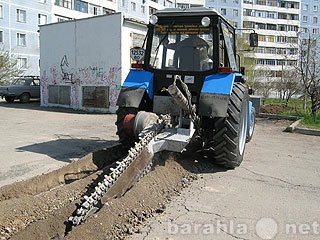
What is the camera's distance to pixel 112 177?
438 cm

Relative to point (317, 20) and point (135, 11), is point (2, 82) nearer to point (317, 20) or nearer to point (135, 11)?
point (135, 11)

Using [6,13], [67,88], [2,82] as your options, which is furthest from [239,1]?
[67,88]

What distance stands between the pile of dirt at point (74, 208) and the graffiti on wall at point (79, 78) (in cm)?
1214

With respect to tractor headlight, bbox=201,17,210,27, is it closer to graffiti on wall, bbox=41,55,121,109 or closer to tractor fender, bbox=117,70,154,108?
tractor fender, bbox=117,70,154,108

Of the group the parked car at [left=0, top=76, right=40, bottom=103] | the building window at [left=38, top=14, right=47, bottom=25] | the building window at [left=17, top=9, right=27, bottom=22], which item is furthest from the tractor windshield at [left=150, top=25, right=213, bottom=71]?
the building window at [left=38, top=14, right=47, bottom=25]

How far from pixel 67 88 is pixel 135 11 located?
3689 cm

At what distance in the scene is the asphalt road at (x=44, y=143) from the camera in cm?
652

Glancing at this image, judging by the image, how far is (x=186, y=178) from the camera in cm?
590

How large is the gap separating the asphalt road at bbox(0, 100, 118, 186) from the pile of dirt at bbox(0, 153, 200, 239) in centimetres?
127

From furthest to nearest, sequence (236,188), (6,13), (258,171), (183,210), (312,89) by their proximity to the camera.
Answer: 1. (6,13)
2. (312,89)
3. (258,171)
4. (236,188)
5. (183,210)

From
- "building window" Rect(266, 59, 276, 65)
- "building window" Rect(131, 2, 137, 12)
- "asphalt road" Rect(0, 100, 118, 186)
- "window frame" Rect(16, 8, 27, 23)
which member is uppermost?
"building window" Rect(131, 2, 137, 12)

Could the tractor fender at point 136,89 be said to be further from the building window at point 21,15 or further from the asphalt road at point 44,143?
the building window at point 21,15

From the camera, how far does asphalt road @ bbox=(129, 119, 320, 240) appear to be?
405cm

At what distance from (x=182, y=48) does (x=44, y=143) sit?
4.46 meters
